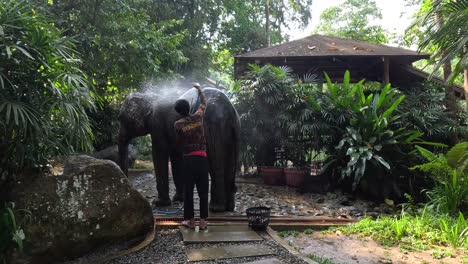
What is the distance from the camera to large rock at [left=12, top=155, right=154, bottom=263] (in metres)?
3.58

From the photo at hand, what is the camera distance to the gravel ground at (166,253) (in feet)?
12.1

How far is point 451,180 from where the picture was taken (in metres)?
6.23

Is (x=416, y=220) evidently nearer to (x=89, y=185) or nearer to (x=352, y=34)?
(x=89, y=185)

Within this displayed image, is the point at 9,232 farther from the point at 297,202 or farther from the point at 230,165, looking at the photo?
the point at 297,202

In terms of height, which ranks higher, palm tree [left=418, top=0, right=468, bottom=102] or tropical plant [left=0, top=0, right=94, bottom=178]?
palm tree [left=418, top=0, right=468, bottom=102]

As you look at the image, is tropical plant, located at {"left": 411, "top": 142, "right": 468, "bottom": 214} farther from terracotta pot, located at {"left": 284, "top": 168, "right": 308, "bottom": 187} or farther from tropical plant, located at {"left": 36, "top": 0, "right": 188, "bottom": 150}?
tropical plant, located at {"left": 36, "top": 0, "right": 188, "bottom": 150}

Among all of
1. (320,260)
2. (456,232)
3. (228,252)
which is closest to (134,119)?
(228,252)

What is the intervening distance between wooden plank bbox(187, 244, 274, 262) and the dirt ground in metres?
0.57

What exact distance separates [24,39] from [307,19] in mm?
19278

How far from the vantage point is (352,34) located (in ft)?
63.9

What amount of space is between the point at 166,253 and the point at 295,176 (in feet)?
18.4

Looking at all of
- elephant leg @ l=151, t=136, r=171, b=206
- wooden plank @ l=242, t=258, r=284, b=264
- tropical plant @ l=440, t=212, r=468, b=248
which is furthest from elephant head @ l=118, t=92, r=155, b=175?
tropical plant @ l=440, t=212, r=468, b=248

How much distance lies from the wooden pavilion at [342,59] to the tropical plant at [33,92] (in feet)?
25.9

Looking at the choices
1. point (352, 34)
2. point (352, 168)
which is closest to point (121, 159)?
point (352, 168)
